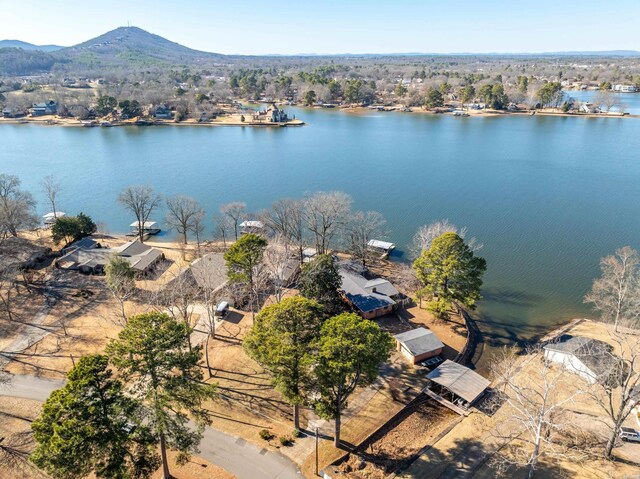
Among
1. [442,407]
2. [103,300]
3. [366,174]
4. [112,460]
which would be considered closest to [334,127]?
[366,174]

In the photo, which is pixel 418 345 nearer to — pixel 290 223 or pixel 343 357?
pixel 343 357

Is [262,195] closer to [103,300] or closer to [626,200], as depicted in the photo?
[103,300]

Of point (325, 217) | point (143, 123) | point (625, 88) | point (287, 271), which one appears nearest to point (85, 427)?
point (287, 271)

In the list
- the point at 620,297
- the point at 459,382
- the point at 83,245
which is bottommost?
the point at 459,382

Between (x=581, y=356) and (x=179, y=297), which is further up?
(x=179, y=297)

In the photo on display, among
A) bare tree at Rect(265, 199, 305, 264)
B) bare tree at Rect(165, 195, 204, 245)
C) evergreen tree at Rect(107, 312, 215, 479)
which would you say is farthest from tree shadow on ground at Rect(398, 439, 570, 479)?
bare tree at Rect(165, 195, 204, 245)

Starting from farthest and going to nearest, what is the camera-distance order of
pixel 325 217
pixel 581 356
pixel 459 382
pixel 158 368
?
pixel 325 217 < pixel 581 356 < pixel 459 382 < pixel 158 368

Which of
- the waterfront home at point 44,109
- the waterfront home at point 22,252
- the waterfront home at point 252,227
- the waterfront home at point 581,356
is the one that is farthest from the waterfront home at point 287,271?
the waterfront home at point 44,109
